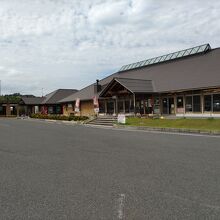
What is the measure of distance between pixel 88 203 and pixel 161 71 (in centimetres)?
3225

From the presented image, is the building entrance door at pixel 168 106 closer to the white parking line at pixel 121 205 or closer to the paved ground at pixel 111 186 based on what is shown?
the paved ground at pixel 111 186

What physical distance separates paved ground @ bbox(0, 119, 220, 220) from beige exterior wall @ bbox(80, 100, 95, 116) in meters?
32.0

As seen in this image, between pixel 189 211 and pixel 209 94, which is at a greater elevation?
pixel 209 94

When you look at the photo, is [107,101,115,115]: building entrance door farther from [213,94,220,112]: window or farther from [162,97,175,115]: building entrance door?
[213,94,220,112]: window

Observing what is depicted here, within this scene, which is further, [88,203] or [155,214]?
[88,203]

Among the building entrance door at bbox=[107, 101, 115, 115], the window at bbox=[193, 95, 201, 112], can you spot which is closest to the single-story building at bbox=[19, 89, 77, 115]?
the building entrance door at bbox=[107, 101, 115, 115]

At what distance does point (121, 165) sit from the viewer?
28.8ft

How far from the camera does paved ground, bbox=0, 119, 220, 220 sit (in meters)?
4.96

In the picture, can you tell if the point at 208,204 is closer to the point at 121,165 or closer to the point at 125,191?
the point at 125,191

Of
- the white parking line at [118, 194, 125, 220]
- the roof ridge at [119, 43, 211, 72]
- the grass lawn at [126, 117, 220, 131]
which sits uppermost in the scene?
the roof ridge at [119, 43, 211, 72]

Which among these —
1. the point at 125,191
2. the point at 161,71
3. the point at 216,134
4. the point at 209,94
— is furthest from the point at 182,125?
the point at 125,191

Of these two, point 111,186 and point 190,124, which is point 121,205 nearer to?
point 111,186

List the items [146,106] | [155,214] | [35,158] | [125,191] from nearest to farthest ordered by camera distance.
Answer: [155,214] < [125,191] < [35,158] < [146,106]

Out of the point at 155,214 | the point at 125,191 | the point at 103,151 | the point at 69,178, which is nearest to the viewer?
the point at 155,214
